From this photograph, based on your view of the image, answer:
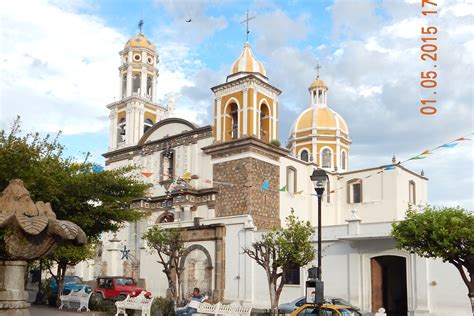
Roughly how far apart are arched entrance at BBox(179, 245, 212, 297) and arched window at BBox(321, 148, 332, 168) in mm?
19873

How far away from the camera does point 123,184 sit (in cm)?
2156

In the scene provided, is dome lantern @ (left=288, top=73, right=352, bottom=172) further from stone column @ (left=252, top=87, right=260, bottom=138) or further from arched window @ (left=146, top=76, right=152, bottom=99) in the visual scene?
stone column @ (left=252, top=87, right=260, bottom=138)

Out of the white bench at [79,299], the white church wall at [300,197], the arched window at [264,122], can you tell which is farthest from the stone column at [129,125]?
the white bench at [79,299]

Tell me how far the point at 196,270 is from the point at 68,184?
1147cm

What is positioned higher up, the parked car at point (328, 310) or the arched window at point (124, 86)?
the arched window at point (124, 86)

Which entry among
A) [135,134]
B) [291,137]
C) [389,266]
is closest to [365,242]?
[389,266]

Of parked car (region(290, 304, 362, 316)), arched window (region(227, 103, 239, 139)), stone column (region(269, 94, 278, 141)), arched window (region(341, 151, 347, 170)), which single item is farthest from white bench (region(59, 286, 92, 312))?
arched window (region(341, 151, 347, 170))

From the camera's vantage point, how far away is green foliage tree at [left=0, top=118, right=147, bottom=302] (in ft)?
61.0

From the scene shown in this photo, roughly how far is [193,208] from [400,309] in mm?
14186

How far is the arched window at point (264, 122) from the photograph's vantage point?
34.3m

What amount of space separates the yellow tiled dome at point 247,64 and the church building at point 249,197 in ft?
0.24

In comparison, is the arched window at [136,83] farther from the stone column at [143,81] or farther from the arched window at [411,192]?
the arched window at [411,192]

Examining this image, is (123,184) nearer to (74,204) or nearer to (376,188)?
(74,204)

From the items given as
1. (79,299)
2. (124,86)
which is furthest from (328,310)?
(124,86)
